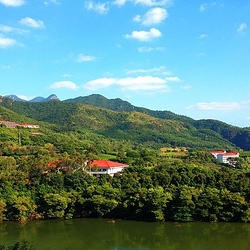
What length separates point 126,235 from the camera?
20203 mm

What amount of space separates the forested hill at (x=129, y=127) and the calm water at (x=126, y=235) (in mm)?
60751

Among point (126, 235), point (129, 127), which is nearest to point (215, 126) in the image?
point (129, 127)

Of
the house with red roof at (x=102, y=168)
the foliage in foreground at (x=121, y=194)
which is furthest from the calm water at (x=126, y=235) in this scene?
the house with red roof at (x=102, y=168)

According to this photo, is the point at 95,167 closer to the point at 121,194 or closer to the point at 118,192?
the point at 118,192

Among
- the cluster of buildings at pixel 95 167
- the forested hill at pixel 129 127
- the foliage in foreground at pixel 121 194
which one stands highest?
the forested hill at pixel 129 127

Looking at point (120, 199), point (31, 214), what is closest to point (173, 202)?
point (120, 199)

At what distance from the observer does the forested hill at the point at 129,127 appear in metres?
90.0

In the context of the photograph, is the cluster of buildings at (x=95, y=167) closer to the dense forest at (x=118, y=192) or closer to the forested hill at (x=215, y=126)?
the dense forest at (x=118, y=192)

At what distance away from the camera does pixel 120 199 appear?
23.3 m

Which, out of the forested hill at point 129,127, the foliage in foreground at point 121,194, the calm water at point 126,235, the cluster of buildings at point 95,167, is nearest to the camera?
the calm water at point 126,235

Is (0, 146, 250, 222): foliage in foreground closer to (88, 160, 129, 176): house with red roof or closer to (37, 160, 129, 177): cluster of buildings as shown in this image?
(37, 160, 129, 177): cluster of buildings

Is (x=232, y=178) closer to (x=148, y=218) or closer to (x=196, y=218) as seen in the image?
(x=196, y=218)

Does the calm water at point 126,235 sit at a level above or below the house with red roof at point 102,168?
below

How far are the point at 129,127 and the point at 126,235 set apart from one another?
81607mm
